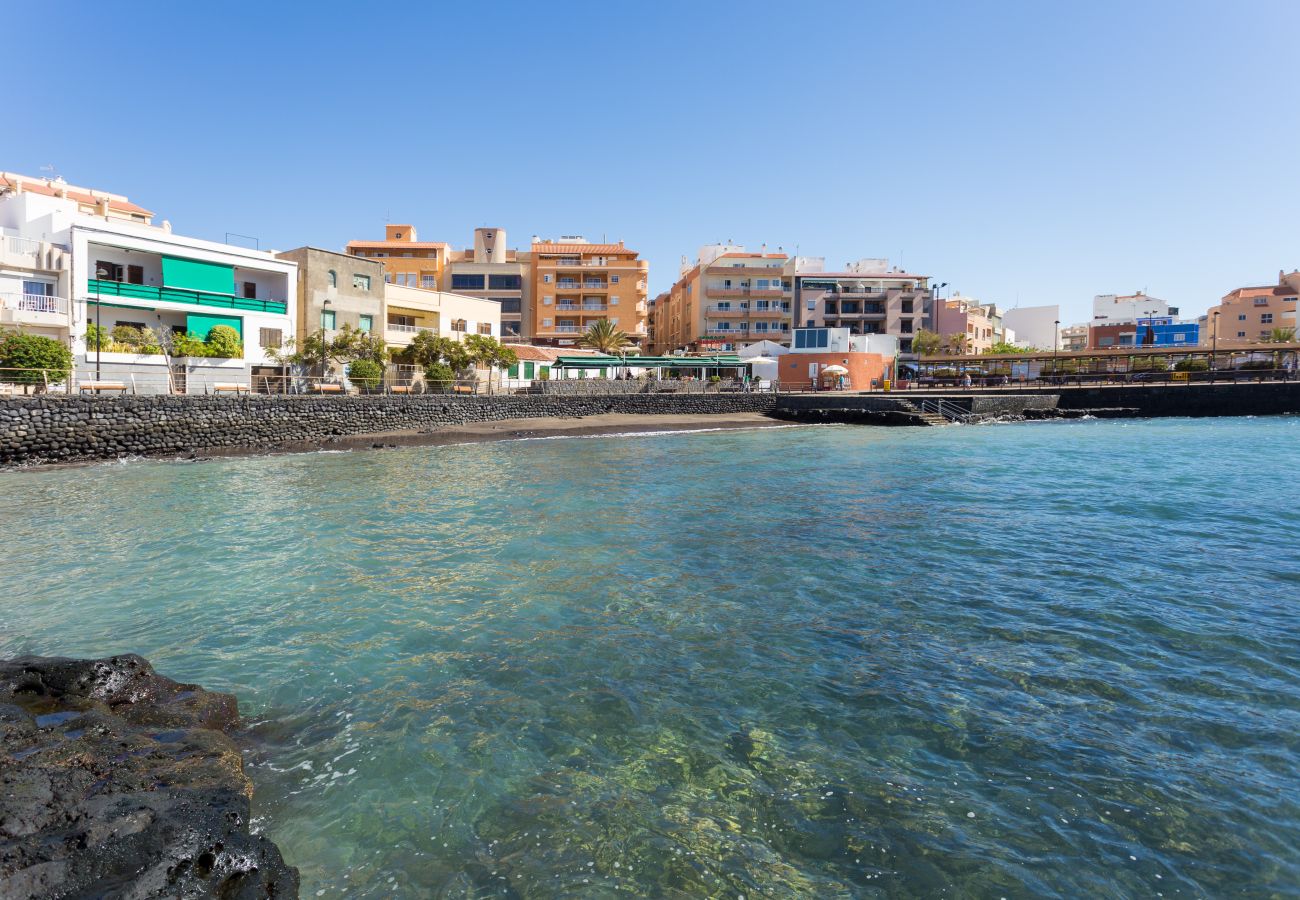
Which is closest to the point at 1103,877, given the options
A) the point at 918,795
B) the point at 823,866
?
the point at 918,795

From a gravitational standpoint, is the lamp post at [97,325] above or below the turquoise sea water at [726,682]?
above

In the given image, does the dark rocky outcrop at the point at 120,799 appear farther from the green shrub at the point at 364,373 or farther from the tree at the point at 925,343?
the tree at the point at 925,343

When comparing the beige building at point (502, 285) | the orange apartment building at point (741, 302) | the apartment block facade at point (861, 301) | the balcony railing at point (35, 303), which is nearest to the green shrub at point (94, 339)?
the balcony railing at point (35, 303)

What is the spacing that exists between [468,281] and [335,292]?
1382 inches

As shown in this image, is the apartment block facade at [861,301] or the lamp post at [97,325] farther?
the apartment block facade at [861,301]

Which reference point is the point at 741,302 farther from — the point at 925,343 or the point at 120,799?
the point at 120,799

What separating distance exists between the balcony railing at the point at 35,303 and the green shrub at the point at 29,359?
4299 millimetres

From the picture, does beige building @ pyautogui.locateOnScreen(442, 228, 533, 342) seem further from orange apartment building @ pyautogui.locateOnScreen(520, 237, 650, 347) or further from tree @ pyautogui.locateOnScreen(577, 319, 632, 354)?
tree @ pyautogui.locateOnScreen(577, 319, 632, 354)

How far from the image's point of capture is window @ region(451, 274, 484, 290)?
79.2 metres

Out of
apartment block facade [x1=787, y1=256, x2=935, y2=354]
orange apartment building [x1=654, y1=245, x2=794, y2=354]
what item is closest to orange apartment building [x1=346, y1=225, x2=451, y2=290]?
orange apartment building [x1=654, y1=245, x2=794, y2=354]

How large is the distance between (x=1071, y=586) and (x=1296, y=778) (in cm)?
545

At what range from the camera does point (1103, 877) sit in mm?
4469

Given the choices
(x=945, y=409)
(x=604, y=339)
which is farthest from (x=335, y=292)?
(x=945, y=409)

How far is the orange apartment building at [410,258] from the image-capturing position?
→ 76938 mm
